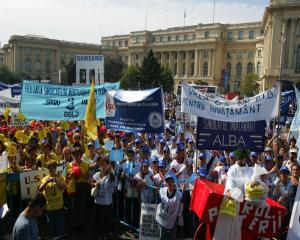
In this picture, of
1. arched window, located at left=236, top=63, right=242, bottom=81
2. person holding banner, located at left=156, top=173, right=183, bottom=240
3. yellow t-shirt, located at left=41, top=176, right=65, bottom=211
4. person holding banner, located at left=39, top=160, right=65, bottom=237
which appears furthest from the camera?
arched window, located at left=236, top=63, right=242, bottom=81

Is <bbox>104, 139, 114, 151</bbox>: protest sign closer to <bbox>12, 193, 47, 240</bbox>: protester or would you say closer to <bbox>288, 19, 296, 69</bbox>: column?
<bbox>12, 193, 47, 240</bbox>: protester

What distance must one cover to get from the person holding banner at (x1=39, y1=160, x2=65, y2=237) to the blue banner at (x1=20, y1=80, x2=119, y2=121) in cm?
395

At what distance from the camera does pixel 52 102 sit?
10.6 m

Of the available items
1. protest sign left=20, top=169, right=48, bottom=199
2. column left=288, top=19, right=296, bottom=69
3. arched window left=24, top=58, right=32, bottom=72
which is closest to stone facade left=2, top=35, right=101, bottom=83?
arched window left=24, top=58, right=32, bottom=72

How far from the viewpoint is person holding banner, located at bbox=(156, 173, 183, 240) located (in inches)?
249

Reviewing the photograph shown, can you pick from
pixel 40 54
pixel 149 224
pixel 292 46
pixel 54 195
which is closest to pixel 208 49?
pixel 292 46

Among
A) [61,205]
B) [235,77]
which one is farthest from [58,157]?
[235,77]

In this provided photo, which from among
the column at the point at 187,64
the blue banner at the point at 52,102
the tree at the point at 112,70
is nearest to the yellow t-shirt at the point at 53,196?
the blue banner at the point at 52,102

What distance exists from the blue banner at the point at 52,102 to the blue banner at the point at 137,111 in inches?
45.9

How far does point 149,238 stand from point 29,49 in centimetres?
11111

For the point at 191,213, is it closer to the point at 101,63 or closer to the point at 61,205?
the point at 61,205

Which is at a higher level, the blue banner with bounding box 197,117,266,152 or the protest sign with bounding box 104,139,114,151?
the blue banner with bounding box 197,117,266,152

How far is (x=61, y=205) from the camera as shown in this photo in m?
6.77

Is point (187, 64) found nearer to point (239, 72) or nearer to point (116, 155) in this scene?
point (239, 72)
